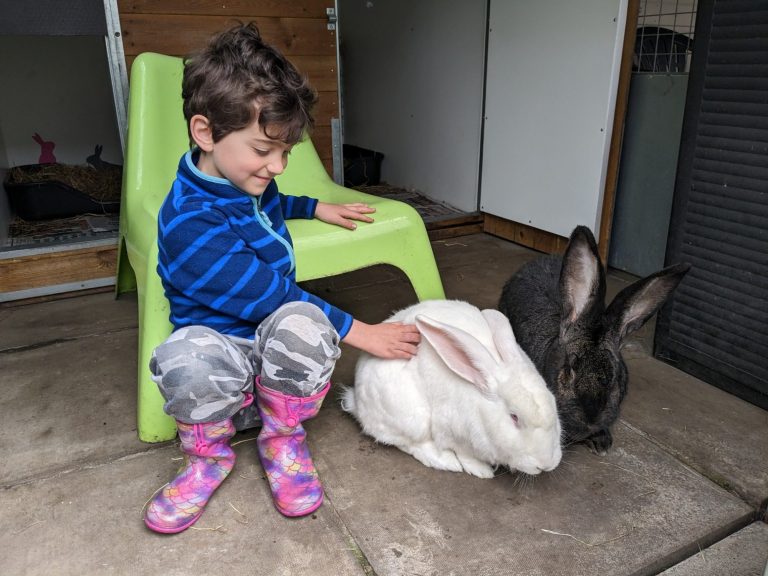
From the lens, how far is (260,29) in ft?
10.1

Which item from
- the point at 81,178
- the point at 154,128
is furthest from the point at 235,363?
the point at 81,178

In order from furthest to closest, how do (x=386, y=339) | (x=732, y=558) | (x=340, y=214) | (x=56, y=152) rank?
(x=56, y=152)
(x=340, y=214)
(x=386, y=339)
(x=732, y=558)

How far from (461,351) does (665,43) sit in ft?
7.47

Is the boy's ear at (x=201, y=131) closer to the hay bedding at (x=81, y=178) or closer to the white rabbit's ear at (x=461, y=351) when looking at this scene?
the white rabbit's ear at (x=461, y=351)

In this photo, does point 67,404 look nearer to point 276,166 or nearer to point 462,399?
point 276,166

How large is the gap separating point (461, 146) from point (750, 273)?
241 cm

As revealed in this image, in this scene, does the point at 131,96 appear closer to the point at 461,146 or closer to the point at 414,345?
the point at 414,345

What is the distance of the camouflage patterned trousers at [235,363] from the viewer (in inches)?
56.6

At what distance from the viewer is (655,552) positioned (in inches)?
55.9

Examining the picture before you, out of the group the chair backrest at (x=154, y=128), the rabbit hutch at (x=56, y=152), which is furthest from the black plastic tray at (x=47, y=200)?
the chair backrest at (x=154, y=128)

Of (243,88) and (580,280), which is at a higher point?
(243,88)

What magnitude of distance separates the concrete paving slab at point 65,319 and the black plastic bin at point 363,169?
231 cm

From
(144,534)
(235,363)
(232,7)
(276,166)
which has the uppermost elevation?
(232,7)

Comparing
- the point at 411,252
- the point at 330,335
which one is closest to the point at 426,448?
the point at 330,335
